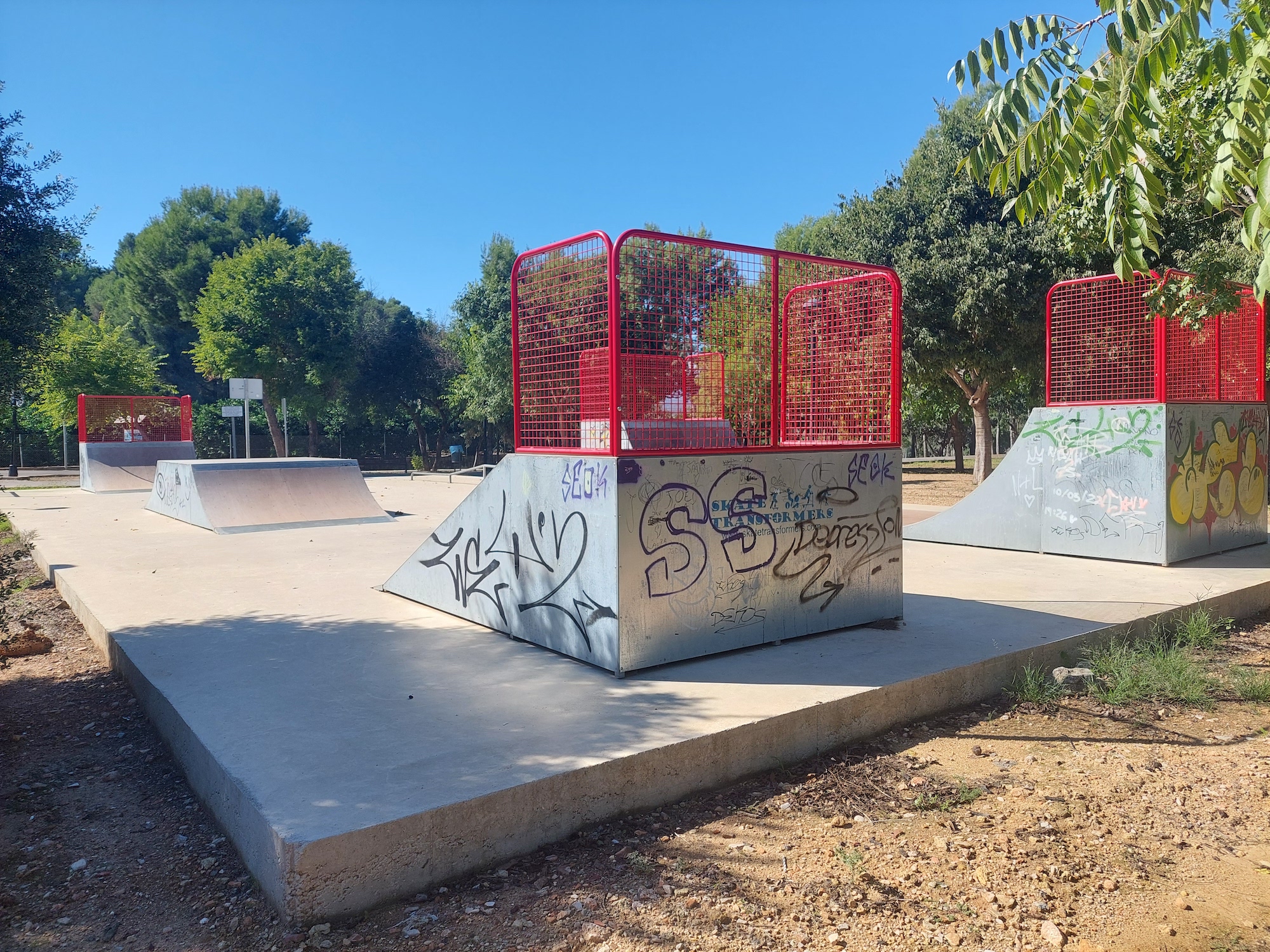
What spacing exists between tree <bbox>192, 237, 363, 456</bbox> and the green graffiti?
1213 inches

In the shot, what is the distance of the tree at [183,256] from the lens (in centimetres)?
4541

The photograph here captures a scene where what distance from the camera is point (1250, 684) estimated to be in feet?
17.5

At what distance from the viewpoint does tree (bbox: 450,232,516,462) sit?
34.3 meters

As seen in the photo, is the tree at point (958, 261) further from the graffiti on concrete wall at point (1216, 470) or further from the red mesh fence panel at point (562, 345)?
the red mesh fence panel at point (562, 345)

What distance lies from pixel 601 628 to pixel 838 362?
2810 mm

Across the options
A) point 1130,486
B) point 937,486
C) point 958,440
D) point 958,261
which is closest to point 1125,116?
point 1130,486

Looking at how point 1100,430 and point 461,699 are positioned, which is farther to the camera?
point 1100,430

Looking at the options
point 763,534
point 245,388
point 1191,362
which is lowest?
point 763,534

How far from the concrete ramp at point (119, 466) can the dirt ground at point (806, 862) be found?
19.3 metres

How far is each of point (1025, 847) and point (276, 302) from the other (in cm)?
3579

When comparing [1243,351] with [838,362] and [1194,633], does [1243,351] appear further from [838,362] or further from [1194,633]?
[838,362]

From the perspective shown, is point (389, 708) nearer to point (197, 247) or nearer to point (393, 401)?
Result: point (393, 401)

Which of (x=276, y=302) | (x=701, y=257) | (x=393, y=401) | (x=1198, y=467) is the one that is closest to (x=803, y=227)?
(x=393, y=401)

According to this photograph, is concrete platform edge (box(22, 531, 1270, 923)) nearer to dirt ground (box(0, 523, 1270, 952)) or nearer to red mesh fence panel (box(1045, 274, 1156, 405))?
dirt ground (box(0, 523, 1270, 952))
